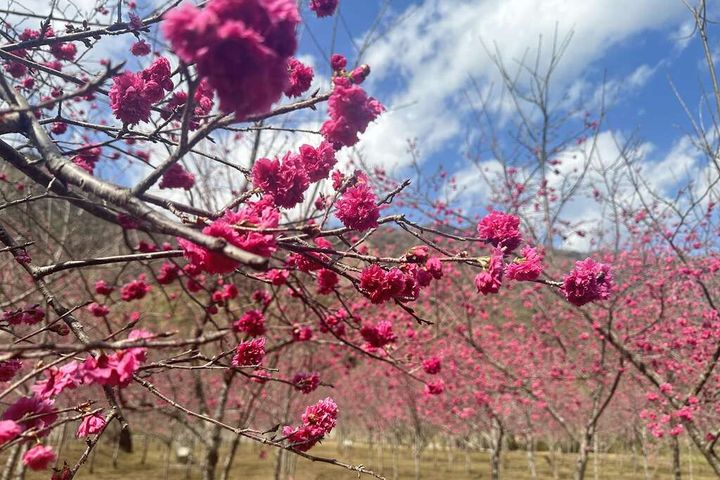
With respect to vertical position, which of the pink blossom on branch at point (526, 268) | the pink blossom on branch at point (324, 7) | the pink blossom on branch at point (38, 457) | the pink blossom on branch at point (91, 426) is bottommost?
the pink blossom on branch at point (38, 457)

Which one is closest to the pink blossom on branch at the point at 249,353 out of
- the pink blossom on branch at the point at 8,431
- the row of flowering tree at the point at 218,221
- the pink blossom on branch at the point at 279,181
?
the row of flowering tree at the point at 218,221

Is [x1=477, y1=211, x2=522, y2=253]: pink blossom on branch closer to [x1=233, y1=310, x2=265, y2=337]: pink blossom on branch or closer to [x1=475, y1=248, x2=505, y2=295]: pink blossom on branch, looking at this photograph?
[x1=475, y1=248, x2=505, y2=295]: pink blossom on branch

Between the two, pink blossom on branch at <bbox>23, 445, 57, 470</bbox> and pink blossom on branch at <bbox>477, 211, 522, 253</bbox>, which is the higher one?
pink blossom on branch at <bbox>477, 211, 522, 253</bbox>

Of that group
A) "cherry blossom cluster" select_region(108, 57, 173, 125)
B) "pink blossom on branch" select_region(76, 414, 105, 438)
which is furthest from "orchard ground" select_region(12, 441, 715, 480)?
"cherry blossom cluster" select_region(108, 57, 173, 125)

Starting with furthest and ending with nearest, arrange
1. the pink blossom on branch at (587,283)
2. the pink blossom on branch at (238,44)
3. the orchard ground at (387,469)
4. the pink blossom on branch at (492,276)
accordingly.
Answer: the orchard ground at (387,469), the pink blossom on branch at (587,283), the pink blossom on branch at (492,276), the pink blossom on branch at (238,44)

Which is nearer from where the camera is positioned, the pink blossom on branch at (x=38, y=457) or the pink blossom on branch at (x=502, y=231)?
the pink blossom on branch at (x=38, y=457)

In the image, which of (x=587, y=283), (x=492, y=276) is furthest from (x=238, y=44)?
(x=587, y=283)

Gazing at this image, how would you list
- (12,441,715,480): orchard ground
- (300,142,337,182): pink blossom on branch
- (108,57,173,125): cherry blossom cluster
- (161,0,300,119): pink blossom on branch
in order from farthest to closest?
1. (12,441,715,480): orchard ground
2. (108,57,173,125): cherry blossom cluster
3. (300,142,337,182): pink blossom on branch
4. (161,0,300,119): pink blossom on branch

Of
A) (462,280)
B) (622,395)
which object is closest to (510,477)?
(622,395)

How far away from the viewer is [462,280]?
13625mm

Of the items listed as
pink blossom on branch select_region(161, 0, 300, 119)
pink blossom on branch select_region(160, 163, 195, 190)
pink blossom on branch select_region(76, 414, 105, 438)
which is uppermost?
pink blossom on branch select_region(160, 163, 195, 190)

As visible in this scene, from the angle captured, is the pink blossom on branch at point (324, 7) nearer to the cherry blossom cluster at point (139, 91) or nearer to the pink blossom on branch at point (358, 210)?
the cherry blossom cluster at point (139, 91)

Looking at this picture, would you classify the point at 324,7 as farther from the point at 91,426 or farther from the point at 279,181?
the point at 91,426

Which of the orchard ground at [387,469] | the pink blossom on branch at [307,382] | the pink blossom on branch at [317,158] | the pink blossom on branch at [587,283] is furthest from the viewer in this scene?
the orchard ground at [387,469]
